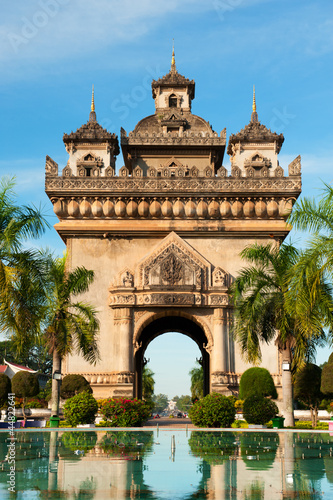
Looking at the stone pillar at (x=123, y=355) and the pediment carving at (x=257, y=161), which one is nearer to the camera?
the stone pillar at (x=123, y=355)

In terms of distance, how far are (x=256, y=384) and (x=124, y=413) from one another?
19.0 feet

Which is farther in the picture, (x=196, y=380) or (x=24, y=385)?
(x=196, y=380)

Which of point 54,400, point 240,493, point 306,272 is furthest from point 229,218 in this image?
point 240,493

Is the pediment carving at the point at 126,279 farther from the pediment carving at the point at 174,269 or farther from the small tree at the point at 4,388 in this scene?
the small tree at the point at 4,388

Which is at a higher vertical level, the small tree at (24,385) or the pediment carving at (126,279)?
the pediment carving at (126,279)

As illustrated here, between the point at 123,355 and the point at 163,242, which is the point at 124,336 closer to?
the point at 123,355

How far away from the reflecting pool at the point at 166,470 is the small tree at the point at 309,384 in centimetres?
1029

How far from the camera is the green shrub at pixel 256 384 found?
27.0 meters

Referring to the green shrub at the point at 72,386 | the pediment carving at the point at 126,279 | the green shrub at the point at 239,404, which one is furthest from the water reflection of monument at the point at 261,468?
the pediment carving at the point at 126,279

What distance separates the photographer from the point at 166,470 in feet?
35.5

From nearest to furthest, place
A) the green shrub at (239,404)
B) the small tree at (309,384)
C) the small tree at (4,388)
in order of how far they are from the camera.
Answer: the small tree at (309,384)
the small tree at (4,388)
the green shrub at (239,404)

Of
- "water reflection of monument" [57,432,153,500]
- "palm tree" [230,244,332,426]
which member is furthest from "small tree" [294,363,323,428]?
"water reflection of monument" [57,432,153,500]

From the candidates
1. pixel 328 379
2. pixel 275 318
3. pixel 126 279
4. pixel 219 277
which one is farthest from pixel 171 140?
pixel 328 379

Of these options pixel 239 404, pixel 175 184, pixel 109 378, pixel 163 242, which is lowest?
pixel 239 404
